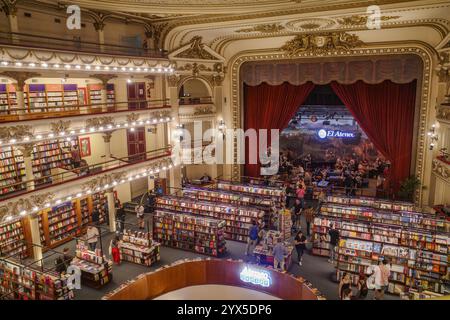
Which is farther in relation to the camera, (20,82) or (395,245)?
(20,82)

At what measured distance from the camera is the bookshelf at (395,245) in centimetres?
945

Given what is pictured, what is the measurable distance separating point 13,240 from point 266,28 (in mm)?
11822

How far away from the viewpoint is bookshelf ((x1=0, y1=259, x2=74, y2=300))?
354 inches

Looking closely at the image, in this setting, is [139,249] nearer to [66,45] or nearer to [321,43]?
[66,45]

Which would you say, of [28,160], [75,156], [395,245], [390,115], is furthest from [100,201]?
[390,115]

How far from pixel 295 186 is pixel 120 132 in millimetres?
8400

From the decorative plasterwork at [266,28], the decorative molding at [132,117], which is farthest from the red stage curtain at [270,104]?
the decorative molding at [132,117]

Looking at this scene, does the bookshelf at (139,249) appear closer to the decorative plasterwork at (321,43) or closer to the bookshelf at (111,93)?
the bookshelf at (111,93)

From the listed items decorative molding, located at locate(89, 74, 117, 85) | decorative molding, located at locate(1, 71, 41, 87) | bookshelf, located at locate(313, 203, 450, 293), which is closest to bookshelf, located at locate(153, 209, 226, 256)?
bookshelf, located at locate(313, 203, 450, 293)

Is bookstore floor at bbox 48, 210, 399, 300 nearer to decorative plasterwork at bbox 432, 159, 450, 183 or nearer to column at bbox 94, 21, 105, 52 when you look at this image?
decorative plasterwork at bbox 432, 159, 450, 183

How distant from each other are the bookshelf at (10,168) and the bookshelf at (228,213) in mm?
4882

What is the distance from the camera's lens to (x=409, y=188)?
1478cm
